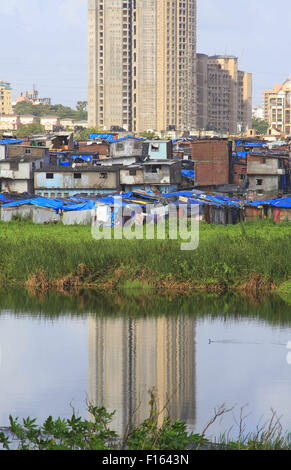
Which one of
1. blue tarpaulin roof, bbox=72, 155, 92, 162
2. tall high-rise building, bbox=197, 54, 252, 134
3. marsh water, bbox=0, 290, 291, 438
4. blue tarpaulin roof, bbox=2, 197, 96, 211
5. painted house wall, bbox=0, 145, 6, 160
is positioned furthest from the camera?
tall high-rise building, bbox=197, 54, 252, 134

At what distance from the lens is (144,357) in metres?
14.2

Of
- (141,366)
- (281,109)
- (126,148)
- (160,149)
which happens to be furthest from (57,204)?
(281,109)

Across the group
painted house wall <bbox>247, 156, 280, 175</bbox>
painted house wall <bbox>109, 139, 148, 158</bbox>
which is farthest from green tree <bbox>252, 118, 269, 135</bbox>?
painted house wall <bbox>247, 156, 280, 175</bbox>

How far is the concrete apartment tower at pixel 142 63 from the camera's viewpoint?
116m

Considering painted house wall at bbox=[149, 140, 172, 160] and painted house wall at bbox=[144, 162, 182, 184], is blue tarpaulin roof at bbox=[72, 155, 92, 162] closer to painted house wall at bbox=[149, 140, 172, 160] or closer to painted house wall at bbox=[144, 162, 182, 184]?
painted house wall at bbox=[149, 140, 172, 160]

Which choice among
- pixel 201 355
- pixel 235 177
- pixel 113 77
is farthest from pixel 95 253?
pixel 113 77

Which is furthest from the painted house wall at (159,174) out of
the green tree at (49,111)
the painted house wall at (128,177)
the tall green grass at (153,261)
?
the green tree at (49,111)

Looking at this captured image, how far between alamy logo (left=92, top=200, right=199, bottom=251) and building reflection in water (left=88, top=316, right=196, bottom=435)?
342 inches

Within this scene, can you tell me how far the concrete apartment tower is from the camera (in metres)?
116

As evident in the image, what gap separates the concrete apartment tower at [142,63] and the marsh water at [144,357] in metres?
99.6

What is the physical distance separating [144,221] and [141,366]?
17461 mm

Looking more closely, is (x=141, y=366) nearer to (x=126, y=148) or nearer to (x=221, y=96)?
(x=126, y=148)

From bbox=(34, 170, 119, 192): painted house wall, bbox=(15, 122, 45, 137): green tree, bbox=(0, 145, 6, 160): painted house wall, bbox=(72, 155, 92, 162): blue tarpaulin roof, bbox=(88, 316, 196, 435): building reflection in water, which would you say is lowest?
bbox=(88, 316, 196, 435): building reflection in water

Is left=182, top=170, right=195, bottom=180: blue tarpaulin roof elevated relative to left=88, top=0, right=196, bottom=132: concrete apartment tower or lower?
lower
